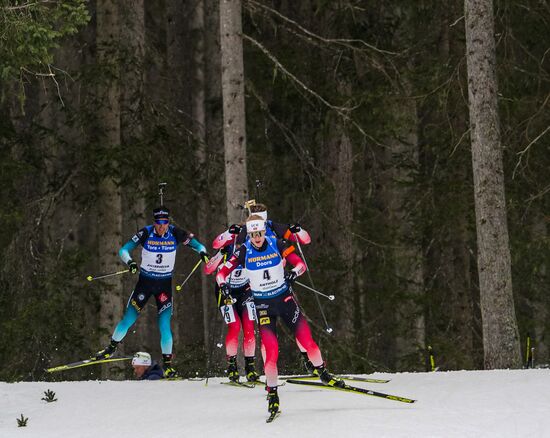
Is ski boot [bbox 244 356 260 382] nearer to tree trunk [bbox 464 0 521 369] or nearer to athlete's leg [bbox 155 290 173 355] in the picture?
athlete's leg [bbox 155 290 173 355]

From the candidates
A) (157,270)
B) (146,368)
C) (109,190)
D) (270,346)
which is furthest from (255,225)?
(109,190)

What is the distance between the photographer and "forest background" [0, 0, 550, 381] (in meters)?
17.3

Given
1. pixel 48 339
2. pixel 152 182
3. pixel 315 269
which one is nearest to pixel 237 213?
pixel 152 182

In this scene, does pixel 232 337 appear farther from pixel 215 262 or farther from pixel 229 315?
pixel 215 262

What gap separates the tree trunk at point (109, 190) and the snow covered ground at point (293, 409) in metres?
4.56

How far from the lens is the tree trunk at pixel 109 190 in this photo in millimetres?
17781

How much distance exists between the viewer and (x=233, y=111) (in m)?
15.2

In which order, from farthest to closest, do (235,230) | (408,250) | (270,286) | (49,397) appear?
(408,250) < (235,230) < (49,397) < (270,286)

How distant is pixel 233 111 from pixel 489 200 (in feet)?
14.0

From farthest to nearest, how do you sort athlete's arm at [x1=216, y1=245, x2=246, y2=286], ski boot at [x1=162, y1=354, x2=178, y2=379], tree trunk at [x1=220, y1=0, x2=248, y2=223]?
1. tree trunk at [x1=220, y1=0, x2=248, y2=223]
2. ski boot at [x1=162, y1=354, x2=178, y2=379]
3. athlete's arm at [x1=216, y1=245, x2=246, y2=286]

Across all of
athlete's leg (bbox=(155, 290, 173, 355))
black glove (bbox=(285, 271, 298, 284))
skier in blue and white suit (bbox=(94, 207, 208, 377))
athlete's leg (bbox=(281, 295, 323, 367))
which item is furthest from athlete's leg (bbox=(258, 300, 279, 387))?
athlete's leg (bbox=(155, 290, 173, 355))

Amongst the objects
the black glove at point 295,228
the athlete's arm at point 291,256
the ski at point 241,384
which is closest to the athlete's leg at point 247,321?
the ski at point 241,384

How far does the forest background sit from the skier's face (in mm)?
4317

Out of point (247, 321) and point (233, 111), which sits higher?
point (233, 111)
